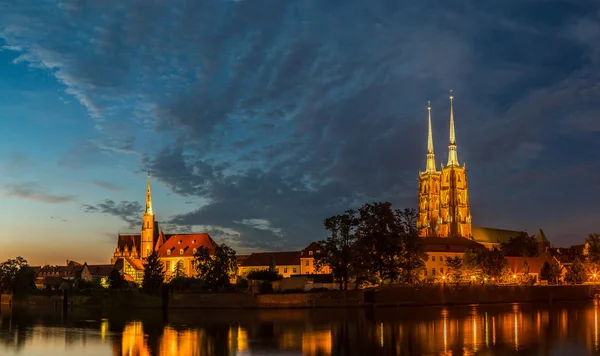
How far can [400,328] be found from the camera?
57.4 meters

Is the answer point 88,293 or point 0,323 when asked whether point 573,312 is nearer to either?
point 0,323

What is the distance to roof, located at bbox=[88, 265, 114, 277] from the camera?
174125 millimetres

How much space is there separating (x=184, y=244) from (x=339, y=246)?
56.9m


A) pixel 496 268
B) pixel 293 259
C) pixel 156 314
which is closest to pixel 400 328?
pixel 156 314

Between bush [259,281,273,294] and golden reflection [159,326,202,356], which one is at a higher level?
bush [259,281,273,294]

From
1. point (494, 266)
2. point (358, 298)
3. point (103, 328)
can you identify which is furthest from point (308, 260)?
point (103, 328)

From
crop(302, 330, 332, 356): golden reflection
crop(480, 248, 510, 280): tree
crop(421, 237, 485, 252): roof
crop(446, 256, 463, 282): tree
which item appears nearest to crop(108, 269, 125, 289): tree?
crop(446, 256, 463, 282): tree

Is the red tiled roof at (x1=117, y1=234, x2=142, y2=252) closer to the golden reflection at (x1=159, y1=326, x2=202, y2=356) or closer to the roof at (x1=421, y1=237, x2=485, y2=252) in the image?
the roof at (x1=421, y1=237, x2=485, y2=252)

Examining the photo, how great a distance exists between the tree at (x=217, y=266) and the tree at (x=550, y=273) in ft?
204

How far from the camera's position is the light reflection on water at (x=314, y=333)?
44969 mm

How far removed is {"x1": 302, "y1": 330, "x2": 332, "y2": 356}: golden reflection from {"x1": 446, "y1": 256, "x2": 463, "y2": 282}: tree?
2738 inches

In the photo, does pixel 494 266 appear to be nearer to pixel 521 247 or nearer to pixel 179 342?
pixel 521 247

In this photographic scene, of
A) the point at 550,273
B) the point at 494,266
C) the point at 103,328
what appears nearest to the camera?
the point at 103,328

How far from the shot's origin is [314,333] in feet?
182
